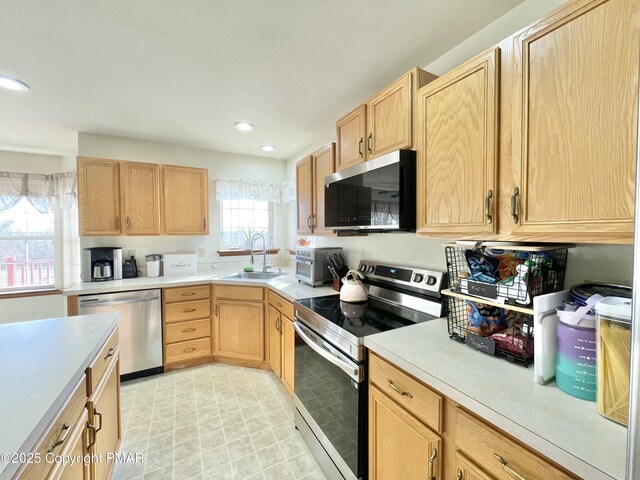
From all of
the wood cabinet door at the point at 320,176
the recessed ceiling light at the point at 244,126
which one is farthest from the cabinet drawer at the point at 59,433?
the recessed ceiling light at the point at 244,126

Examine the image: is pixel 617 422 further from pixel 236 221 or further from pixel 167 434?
pixel 236 221

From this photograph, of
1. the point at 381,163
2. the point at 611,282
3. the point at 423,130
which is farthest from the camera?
the point at 381,163

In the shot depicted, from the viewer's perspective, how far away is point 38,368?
0.98 m

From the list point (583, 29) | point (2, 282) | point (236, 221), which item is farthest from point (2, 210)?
point (583, 29)

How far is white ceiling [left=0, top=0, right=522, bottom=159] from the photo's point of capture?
126 centimetres

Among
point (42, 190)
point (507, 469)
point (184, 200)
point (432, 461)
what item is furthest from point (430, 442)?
point (42, 190)

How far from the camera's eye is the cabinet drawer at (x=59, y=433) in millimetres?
698

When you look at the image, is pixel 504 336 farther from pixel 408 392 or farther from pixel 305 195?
pixel 305 195

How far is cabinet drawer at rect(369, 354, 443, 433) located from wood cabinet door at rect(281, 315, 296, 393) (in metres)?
0.93

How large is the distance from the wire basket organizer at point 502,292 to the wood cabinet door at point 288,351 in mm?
1227

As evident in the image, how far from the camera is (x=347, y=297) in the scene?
185cm

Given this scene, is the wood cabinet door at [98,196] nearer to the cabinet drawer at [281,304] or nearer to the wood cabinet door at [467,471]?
the cabinet drawer at [281,304]

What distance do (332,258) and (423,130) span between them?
1.41 metres

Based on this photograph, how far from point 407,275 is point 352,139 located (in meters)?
1.00
